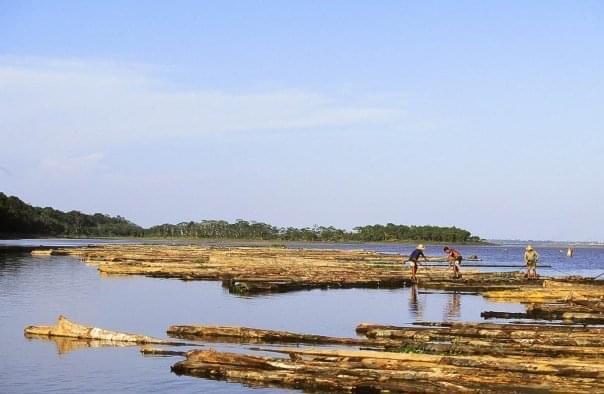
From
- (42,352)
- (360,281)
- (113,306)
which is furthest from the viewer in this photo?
(360,281)

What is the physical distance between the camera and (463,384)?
12.6m

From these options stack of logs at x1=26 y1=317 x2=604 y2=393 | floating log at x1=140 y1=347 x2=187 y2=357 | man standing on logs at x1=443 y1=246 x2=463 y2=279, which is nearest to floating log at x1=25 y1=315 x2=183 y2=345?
stack of logs at x1=26 y1=317 x2=604 y2=393

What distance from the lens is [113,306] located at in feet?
91.8

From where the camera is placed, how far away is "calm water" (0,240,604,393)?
15.1m

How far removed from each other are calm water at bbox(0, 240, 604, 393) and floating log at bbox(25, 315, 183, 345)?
402mm

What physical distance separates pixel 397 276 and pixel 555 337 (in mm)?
22683

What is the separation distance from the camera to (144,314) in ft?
83.6

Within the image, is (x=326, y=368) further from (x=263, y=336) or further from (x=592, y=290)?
(x=592, y=290)

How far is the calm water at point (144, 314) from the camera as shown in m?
15.1

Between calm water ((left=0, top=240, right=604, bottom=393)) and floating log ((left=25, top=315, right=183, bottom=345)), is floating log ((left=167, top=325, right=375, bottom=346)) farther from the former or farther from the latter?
floating log ((left=25, top=315, right=183, bottom=345))

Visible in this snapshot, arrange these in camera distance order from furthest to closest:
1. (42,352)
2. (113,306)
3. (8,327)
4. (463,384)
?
(113,306)
(8,327)
(42,352)
(463,384)

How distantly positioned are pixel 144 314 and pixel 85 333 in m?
6.25

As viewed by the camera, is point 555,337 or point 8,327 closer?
point 555,337

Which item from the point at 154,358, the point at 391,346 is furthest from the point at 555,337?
the point at 154,358
